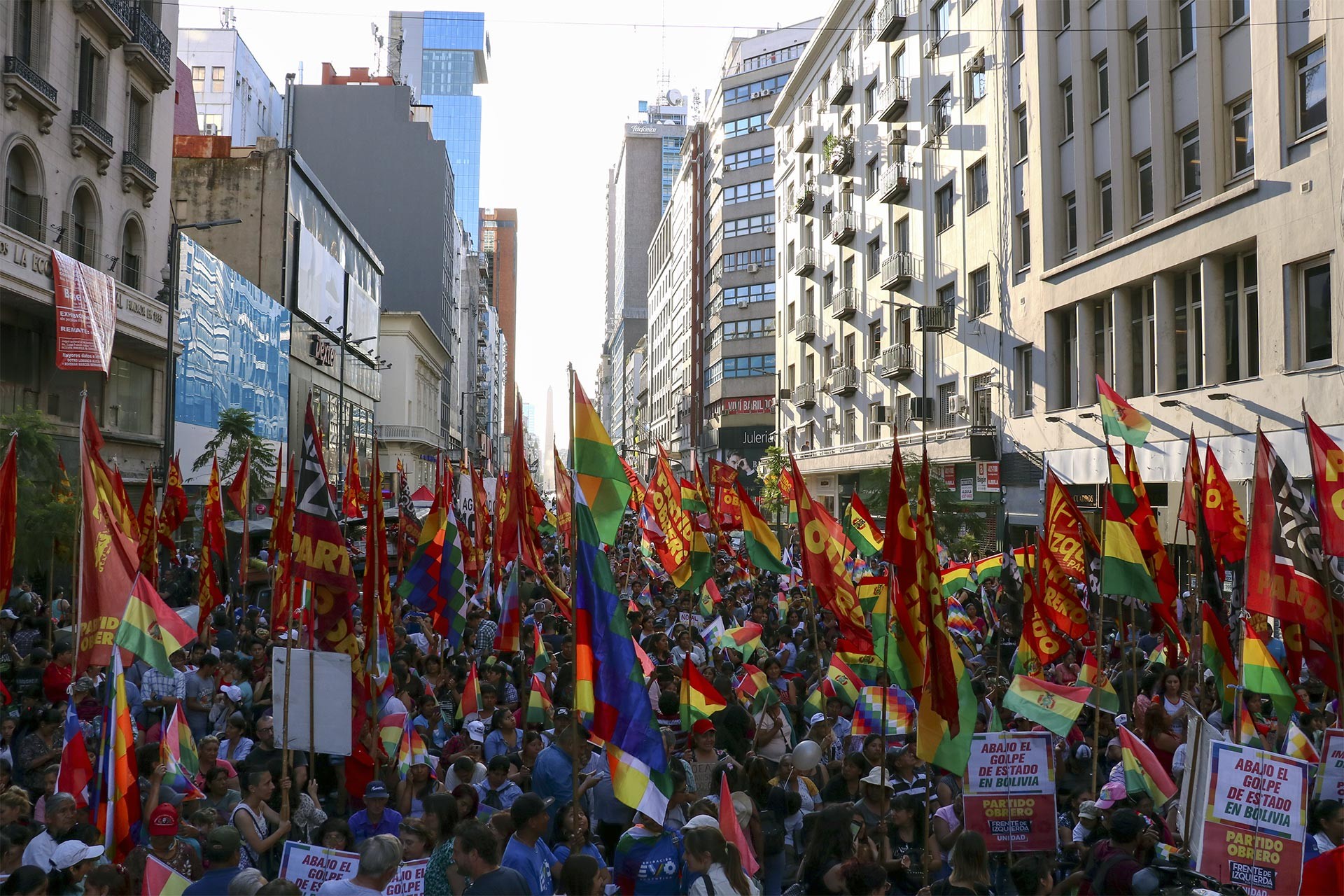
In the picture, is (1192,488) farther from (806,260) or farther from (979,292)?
(806,260)

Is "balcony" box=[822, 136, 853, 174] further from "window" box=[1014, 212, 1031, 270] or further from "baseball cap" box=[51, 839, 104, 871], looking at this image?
"baseball cap" box=[51, 839, 104, 871]

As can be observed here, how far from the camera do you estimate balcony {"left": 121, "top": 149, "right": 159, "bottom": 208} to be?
29625 mm

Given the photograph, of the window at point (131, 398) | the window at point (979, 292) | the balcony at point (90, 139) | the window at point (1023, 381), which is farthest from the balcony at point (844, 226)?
the balcony at point (90, 139)

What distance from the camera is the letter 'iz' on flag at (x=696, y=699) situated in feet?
29.5

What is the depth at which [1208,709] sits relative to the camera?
35.4ft

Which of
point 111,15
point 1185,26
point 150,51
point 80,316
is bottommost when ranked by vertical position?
point 80,316

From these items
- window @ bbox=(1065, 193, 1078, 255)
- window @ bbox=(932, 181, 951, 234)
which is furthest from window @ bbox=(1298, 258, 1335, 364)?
window @ bbox=(932, 181, 951, 234)

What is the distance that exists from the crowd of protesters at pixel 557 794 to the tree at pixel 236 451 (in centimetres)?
2062

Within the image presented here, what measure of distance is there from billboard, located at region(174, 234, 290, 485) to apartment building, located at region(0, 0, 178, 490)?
0.85 m

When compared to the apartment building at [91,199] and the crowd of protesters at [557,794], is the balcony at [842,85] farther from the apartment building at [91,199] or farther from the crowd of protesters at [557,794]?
the crowd of protesters at [557,794]

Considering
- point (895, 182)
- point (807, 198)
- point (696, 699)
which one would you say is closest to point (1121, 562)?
point (696, 699)

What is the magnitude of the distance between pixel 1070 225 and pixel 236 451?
24720 mm

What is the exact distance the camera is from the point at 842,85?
1754 inches

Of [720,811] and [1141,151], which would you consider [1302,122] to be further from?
[720,811]
